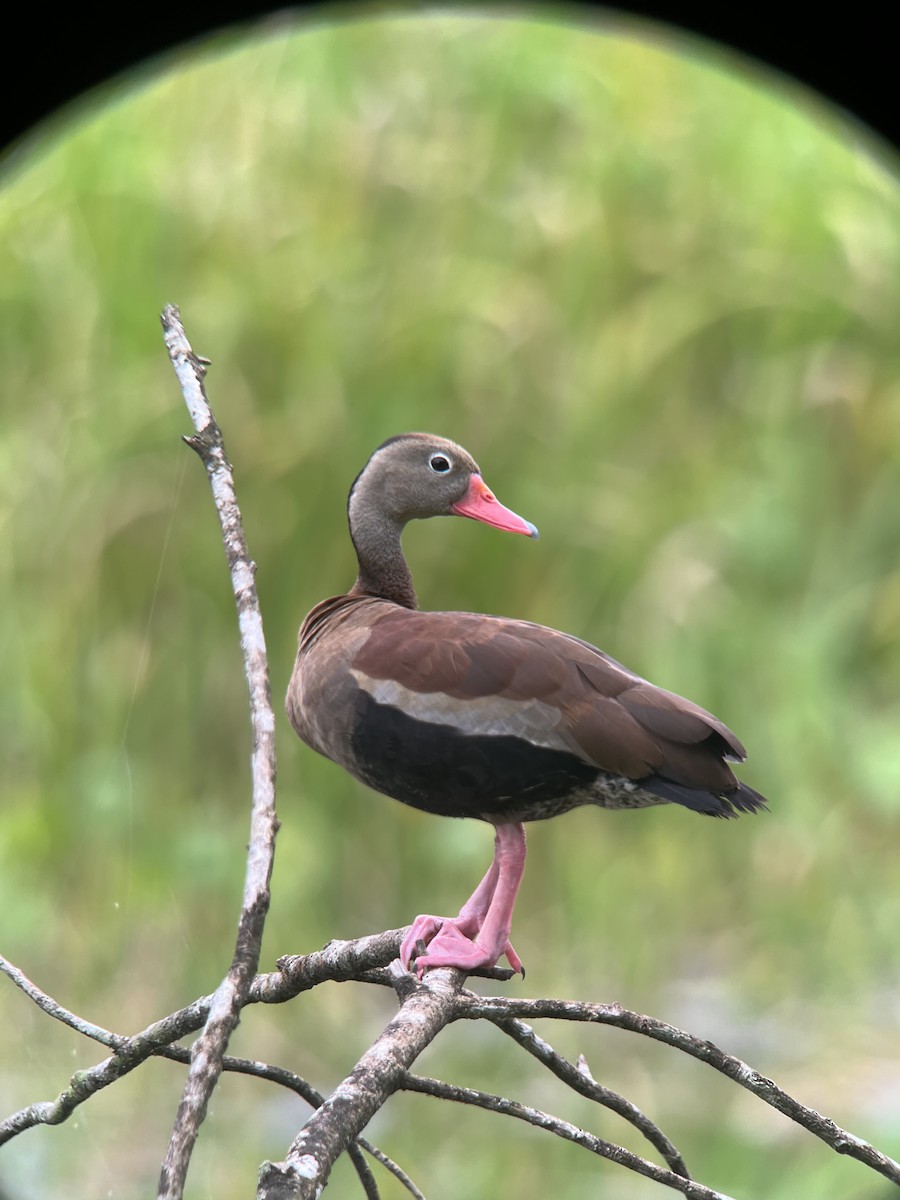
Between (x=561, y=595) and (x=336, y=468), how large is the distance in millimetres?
391

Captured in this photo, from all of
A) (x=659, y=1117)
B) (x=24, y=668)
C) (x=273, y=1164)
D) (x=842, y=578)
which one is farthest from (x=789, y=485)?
(x=273, y=1164)

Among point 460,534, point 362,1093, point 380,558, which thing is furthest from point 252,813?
point 460,534

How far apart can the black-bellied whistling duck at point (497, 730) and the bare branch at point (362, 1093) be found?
0.33ft

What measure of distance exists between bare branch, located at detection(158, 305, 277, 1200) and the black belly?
5.3 inches

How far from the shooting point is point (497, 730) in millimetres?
715

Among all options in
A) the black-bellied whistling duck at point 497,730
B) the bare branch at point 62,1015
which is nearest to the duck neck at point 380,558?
the black-bellied whistling duck at point 497,730

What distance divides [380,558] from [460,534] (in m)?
1.04

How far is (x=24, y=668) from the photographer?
74.9 inches

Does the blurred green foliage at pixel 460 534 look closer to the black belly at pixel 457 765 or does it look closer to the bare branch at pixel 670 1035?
the black belly at pixel 457 765

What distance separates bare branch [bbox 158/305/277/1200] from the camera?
47cm

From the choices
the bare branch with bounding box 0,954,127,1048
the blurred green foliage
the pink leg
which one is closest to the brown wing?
the pink leg

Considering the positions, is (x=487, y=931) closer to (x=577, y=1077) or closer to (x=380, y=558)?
(x=577, y=1077)

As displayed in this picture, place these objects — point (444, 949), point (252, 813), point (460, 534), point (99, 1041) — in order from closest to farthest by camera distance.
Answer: point (252, 813), point (99, 1041), point (444, 949), point (460, 534)

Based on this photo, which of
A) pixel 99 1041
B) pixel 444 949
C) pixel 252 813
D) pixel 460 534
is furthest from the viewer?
pixel 460 534
